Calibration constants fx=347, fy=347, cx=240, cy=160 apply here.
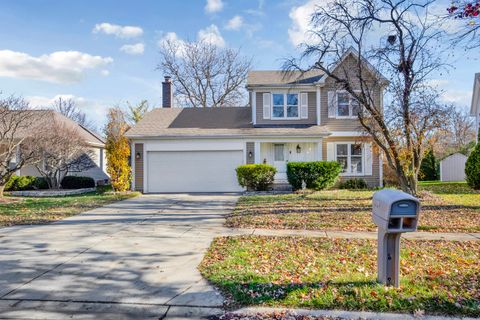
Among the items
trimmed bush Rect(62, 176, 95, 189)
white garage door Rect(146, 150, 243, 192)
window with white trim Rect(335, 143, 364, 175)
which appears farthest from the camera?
trimmed bush Rect(62, 176, 95, 189)

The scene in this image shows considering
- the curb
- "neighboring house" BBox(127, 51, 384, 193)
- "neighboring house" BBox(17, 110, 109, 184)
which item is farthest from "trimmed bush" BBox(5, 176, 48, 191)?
the curb

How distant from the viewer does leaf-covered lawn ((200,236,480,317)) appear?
12.2ft

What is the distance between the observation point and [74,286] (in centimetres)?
436

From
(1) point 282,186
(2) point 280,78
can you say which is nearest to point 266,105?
(2) point 280,78

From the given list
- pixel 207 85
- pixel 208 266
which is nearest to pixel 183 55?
pixel 207 85

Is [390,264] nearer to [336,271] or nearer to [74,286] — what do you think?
[336,271]

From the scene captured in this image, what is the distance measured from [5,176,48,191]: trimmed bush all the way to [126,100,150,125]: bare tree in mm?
16644

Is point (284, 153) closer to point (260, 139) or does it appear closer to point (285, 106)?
point (260, 139)

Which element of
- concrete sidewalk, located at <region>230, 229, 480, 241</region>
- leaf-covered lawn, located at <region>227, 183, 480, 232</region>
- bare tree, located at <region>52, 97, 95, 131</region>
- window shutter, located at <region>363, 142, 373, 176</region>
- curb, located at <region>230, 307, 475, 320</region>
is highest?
bare tree, located at <region>52, 97, 95, 131</region>

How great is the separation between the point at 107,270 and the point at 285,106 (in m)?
15.0

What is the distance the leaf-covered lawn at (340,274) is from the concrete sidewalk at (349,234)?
0.40 metres

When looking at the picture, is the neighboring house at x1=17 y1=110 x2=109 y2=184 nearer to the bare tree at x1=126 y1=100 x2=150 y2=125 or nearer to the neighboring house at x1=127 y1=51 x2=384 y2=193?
the neighboring house at x1=127 y1=51 x2=384 y2=193

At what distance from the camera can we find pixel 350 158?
18.5m

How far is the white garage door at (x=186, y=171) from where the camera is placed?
1755 cm
